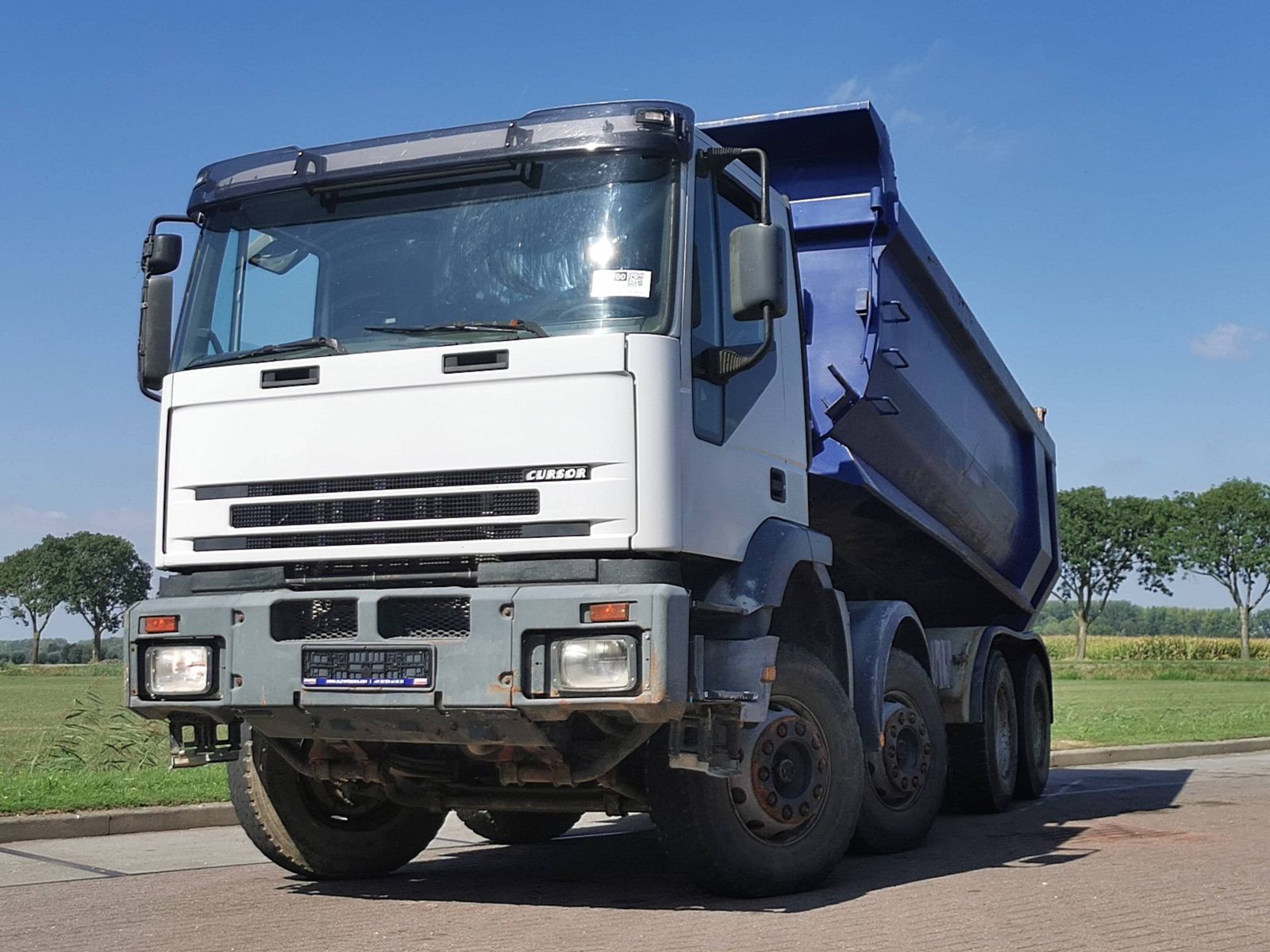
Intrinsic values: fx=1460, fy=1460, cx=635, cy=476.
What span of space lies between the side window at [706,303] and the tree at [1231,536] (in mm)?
75685

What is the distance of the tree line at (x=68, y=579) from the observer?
105m

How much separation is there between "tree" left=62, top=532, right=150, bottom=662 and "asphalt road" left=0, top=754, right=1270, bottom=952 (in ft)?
336

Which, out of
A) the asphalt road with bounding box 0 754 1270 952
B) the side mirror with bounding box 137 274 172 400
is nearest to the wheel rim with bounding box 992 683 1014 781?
the asphalt road with bounding box 0 754 1270 952

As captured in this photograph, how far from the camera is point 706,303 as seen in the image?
6.05 m

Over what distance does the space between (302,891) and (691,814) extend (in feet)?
6.70

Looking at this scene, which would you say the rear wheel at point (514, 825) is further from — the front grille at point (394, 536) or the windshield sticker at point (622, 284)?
the windshield sticker at point (622, 284)

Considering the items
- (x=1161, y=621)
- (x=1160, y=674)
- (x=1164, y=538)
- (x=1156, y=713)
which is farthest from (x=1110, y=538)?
(x=1161, y=621)

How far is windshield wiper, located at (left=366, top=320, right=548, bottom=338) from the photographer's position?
579 centimetres

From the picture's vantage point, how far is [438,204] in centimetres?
627

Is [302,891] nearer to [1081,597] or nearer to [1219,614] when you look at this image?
[1081,597]

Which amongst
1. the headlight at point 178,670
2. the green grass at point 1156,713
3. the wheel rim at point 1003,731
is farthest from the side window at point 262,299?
the green grass at point 1156,713

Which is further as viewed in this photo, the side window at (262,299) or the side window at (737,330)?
the side window at (262,299)

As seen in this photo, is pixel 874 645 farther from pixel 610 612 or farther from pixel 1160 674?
pixel 1160 674

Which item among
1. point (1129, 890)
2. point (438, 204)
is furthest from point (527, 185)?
point (1129, 890)
